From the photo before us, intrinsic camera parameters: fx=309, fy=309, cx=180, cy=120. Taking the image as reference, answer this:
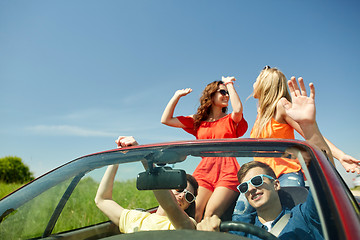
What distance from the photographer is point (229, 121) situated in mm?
3414

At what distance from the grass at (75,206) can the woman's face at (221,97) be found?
2273 millimetres

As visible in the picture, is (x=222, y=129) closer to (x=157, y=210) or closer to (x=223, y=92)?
(x=223, y=92)

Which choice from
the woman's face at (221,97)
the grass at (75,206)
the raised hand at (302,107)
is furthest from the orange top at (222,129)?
the grass at (75,206)

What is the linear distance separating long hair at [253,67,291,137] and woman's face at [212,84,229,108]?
18.4 inches

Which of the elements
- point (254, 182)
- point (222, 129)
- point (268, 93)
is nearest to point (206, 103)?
point (222, 129)

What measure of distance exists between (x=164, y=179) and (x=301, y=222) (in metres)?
0.59

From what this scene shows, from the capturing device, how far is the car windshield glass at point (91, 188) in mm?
1430

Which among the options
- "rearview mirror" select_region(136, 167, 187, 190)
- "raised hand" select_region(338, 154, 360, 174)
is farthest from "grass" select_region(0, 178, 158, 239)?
"raised hand" select_region(338, 154, 360, 174)

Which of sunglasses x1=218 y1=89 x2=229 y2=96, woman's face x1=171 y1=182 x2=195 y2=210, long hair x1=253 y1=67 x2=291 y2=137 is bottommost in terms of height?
woman's face x1=171 y1=182 x2=195 y2=210

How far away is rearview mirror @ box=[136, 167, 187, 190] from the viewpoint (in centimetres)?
139

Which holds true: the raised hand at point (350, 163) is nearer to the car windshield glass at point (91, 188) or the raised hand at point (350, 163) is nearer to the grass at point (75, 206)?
the car windshield glass at point (91, 188)

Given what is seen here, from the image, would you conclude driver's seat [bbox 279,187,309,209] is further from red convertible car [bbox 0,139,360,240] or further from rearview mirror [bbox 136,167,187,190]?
rearview mirror [bbox 136,167,187,190]

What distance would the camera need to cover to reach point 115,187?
1.59 m

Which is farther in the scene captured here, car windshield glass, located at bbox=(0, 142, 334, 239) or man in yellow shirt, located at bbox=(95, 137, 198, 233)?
car windshield glass, located at bbox=(0, 142, 334, 239)
